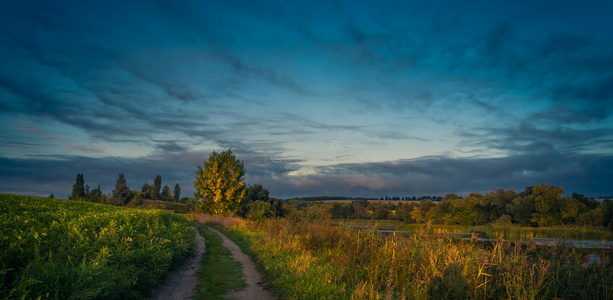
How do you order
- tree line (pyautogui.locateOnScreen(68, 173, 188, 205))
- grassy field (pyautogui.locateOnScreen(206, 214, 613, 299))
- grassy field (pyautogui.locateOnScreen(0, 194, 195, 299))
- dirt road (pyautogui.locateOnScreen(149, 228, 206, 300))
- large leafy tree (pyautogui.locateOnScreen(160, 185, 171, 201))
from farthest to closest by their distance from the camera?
large leafy tree (pyautogui.locateOnScreen(160, 185, 171, 201)) < tree line (pyautogui.locateOnScreen(68, 173, 188, 205)) < dirt road (pyautogui.locateOnScreen(149, 228, 206, 300)) < grassy field (pyautogui.locateOnScreen(206, 214, 613, 299)) < grassy field (pyautogui.locateOnScreen(0, 194, 195, 299))

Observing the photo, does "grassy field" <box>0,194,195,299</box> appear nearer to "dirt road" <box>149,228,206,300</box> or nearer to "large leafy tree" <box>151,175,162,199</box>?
"dirt road" <box>149,228,206,300</box>

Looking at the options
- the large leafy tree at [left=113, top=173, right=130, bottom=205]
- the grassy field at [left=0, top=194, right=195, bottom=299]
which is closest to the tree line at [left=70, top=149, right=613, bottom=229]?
the grassy field at [left=0, top=194, right=195, bottom=299]

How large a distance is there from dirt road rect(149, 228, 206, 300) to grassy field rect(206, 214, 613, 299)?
247cm

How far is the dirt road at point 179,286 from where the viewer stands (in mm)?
8296

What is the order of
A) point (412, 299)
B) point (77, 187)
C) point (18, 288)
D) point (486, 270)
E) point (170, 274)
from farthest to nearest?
point (77, 187) → point (170, 274) → point (486, 270) → point (412, 299) → point (18, 288)

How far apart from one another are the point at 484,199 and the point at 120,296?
152 feet

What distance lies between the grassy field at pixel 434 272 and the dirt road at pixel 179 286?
247 centimetres

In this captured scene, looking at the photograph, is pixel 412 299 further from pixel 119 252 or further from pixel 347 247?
pixel 119 252

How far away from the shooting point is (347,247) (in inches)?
437

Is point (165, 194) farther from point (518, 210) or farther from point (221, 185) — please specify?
point (518, 210)

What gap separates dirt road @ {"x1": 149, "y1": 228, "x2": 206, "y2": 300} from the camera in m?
8.30

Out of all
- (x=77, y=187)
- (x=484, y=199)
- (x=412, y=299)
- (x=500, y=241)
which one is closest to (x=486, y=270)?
(x=500, y=241)

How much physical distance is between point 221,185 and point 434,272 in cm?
3698

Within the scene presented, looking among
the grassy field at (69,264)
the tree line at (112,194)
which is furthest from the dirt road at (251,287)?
the tree line at (112,194)
